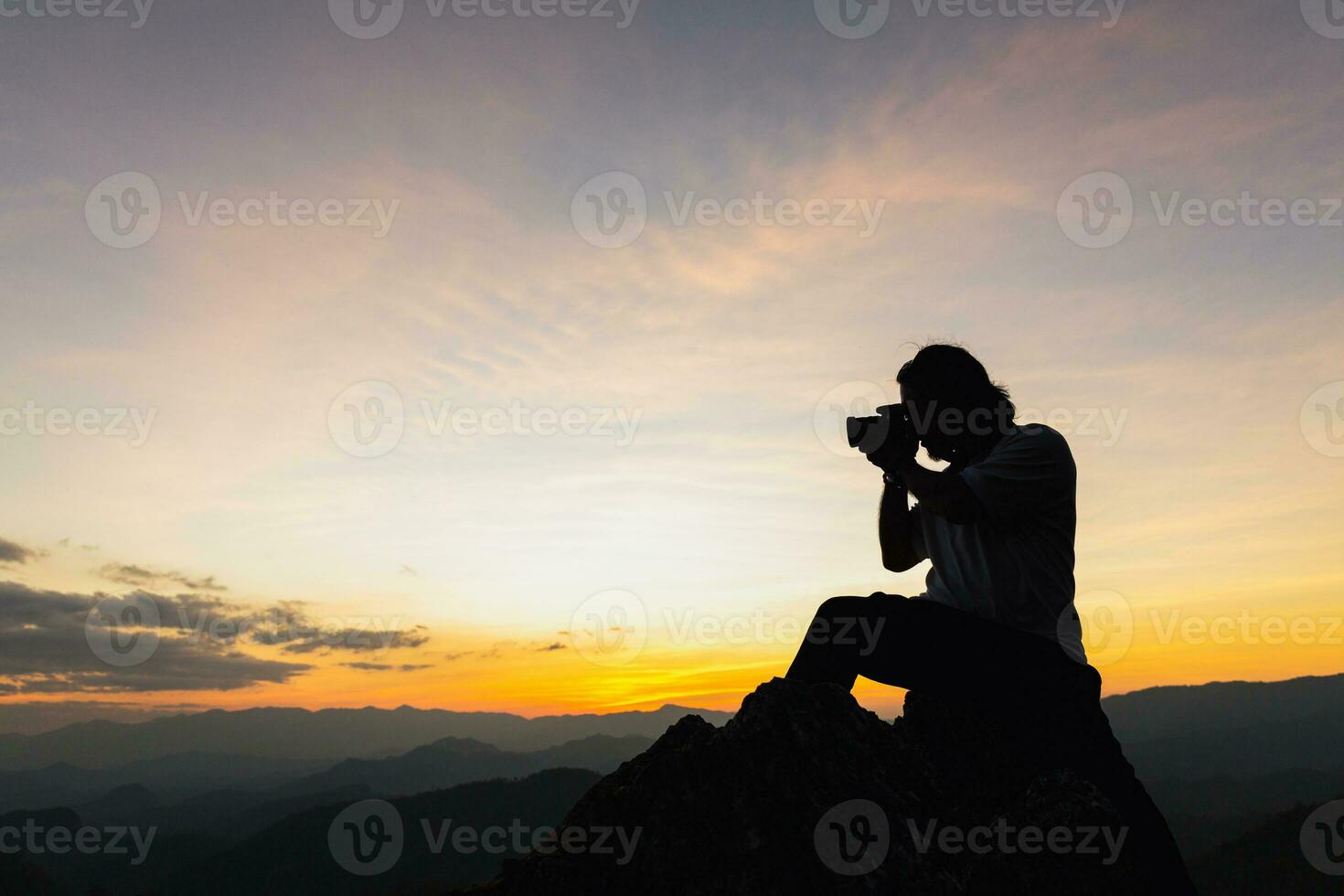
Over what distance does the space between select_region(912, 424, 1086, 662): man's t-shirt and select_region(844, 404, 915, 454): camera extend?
613 mm

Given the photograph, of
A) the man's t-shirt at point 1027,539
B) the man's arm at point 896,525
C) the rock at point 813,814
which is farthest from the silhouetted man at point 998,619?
the man's arm at point 896,525

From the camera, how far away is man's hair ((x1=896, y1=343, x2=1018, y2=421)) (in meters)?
5.33

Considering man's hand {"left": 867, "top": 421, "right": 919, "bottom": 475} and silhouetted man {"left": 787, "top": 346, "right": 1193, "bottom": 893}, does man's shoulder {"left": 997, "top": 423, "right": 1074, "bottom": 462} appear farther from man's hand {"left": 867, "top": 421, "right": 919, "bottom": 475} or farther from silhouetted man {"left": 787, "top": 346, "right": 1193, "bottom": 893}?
man's hand {"left": 867, "top": 421, "right": 919, "bottom": 475}

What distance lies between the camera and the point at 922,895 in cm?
380

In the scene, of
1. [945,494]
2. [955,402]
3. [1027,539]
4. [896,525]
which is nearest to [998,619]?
[1027,539]

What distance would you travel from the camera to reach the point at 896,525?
223 inches

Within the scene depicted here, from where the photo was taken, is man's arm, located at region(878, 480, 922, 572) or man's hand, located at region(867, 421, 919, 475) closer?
man's hand, located at region(867, 421, 919, 475)

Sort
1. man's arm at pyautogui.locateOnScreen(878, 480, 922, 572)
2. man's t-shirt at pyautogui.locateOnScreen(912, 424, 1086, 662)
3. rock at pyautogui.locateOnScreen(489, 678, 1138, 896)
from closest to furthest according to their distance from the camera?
rock at pyautogui.locateOnScreen(489, 678, 1138, 896), man's t-shirt at pyautogui.locateOnScreen(912, 424, 1086, 662), man's arm at pyautogui.locateOnScreen(878, 480, 922, 572)

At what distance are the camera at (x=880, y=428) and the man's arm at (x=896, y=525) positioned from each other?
493 mm

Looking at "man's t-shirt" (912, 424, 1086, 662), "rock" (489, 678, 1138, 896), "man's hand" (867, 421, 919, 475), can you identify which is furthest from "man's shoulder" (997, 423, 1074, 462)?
"rock" (489, 678, 1138, 896)

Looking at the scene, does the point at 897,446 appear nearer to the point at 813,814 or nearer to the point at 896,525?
the point at 896,525

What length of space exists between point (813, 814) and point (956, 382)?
9.56ft

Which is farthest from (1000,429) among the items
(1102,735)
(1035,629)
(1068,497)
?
(1102,735)

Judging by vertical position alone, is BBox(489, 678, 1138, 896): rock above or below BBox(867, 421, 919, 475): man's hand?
below
